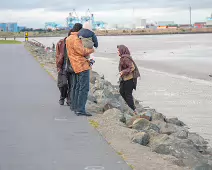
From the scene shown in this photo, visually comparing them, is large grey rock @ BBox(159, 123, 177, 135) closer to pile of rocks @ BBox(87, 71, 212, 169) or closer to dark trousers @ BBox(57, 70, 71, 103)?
pile of rocks @ BBox(87, 71, 212, 169)

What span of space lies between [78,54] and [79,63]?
7.1 inches

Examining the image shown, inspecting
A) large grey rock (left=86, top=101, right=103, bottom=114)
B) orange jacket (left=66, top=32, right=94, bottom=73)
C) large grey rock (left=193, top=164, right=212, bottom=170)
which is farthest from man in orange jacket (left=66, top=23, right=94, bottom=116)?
large grey rock (left=193, top=164, right=212, bottom=170)

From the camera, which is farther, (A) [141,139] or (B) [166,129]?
(B) [166,129]

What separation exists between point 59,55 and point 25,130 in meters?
2.74

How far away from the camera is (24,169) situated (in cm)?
618

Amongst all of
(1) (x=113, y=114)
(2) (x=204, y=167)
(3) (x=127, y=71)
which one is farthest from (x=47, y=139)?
(3) (x=127, y=71)

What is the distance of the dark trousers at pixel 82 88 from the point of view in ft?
32.3

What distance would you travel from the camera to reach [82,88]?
9.94 meters

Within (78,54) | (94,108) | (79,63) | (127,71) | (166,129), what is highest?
(78,54)

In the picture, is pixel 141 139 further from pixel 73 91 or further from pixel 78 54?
pixel 73 91

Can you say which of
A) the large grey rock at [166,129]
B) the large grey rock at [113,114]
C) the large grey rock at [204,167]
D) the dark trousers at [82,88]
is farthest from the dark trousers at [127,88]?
the large grey rock at [204,167]

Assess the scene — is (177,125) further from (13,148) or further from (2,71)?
(2,71)

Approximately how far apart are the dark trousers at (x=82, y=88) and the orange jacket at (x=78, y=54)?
116 mm

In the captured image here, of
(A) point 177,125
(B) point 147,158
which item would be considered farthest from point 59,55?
(B) point 147,158
